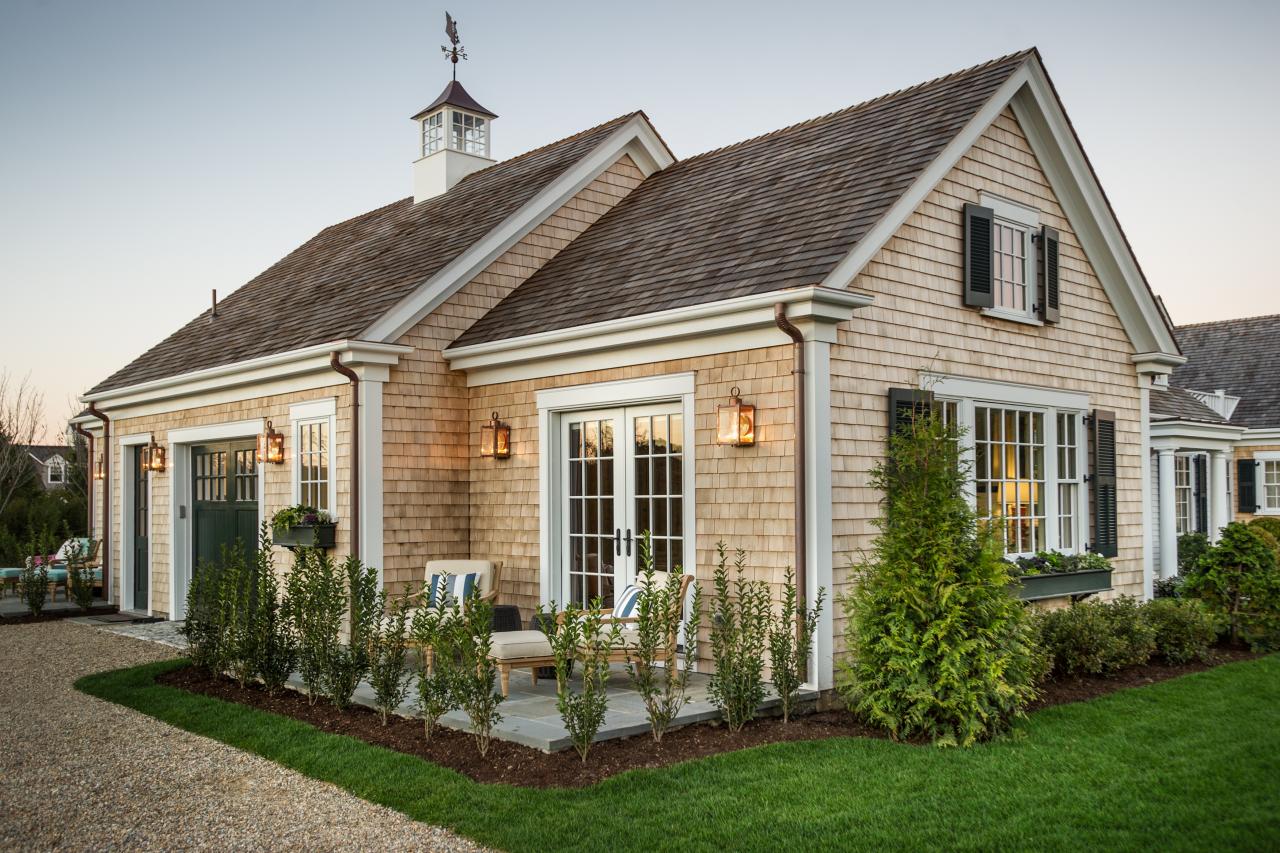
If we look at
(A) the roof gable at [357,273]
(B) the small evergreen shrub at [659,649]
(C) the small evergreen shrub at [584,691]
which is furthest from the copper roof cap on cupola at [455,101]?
(C) the small evergreen shrub at [584,691]

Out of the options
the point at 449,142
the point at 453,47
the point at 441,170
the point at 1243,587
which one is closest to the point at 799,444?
the point at 1243,587

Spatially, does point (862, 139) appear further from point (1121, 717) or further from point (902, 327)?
point (1121, 717)

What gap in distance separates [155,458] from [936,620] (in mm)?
10891

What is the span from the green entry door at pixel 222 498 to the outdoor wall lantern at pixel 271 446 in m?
0.81

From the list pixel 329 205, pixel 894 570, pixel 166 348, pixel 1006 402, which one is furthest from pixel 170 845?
pixel 329 205

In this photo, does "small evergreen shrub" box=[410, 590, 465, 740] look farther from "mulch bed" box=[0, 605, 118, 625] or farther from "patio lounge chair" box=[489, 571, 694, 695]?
"mulch bed" box=[0, 605, 118, 625]

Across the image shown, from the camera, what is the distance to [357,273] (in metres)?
12.9

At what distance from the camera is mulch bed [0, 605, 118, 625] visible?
14122 millimetres

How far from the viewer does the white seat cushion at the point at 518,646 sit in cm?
761

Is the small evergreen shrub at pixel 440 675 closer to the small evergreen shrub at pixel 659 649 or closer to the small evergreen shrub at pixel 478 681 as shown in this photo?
the small evergreen shrub at pixel 478 681

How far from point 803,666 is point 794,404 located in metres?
1.94

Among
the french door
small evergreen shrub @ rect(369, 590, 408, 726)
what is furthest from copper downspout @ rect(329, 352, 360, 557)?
small evergreen shrub @ rect(369, 590, 408, 726)

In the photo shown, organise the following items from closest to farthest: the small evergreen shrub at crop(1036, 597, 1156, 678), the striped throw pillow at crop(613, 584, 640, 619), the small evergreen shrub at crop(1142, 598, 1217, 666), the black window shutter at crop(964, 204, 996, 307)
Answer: the striped throw pillow at crop(613, 584, 640, 619)
the small evergreen shrub at crop(1036, 597, 1156, 678)
the black window shutter at crop(964, 204, 996, 307)
the small evergreen shrub at crop(1142, 598, 1217, 666)

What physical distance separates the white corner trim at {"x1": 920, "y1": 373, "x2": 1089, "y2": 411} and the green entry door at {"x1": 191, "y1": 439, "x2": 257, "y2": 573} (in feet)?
26.0
